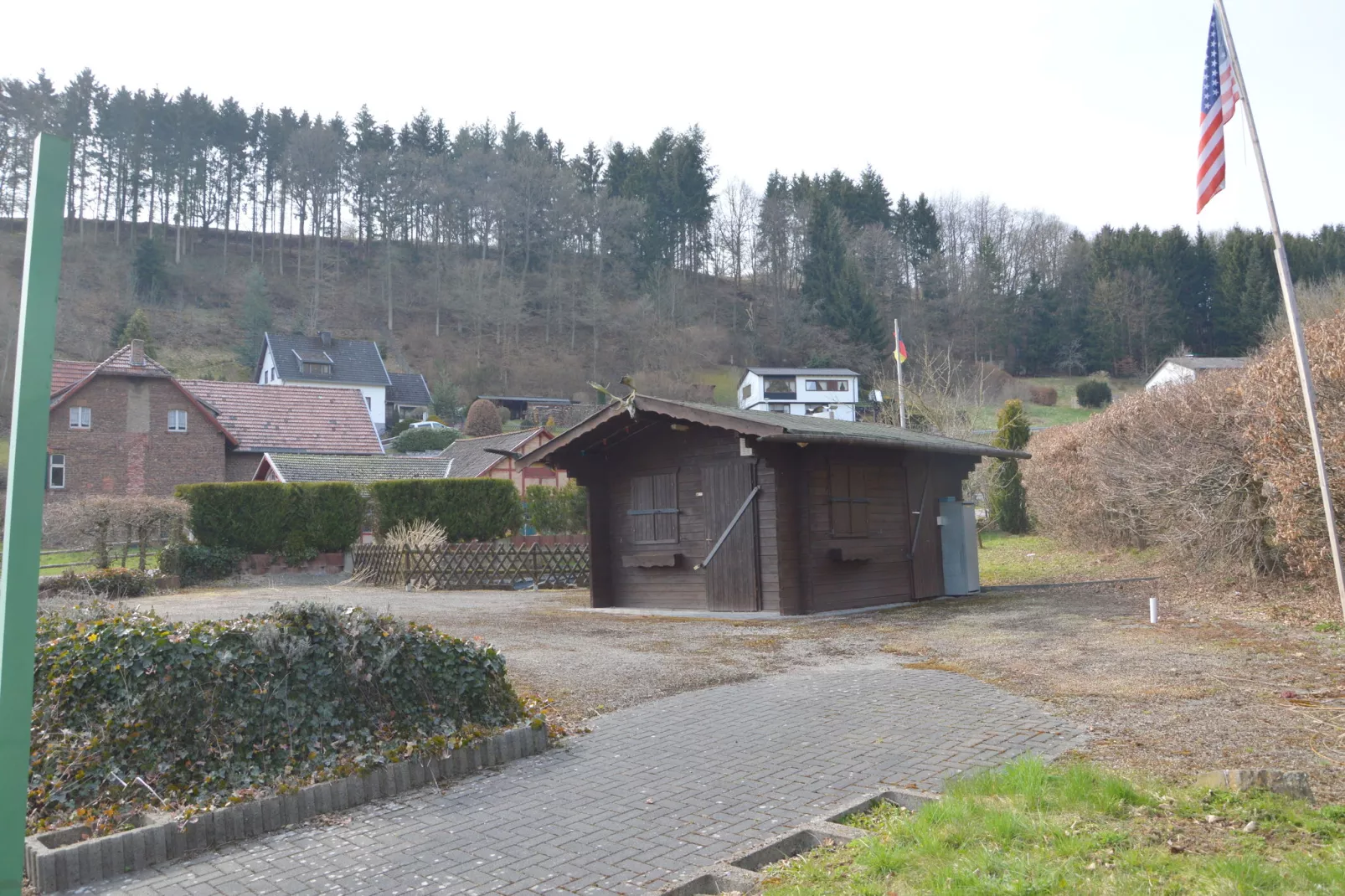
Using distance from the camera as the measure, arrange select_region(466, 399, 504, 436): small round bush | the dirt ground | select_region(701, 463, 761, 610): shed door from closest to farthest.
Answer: the dirt ground
select_region(701, 463, 761, 610): shed door
select_region(466, 399, 504, 436): small round bush

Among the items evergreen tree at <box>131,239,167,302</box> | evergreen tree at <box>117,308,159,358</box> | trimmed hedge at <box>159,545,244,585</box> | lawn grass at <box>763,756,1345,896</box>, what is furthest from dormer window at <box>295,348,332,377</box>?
lawn grass at <box>763,756,1345,896</box>

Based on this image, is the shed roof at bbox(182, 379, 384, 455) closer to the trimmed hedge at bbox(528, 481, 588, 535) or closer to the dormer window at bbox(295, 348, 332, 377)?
the trimmed hedge at bbox(528, 481, 588, 535)

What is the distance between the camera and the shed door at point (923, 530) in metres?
16.8

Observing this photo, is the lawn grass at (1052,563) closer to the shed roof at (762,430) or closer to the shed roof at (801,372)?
the shed roof at (762,430)

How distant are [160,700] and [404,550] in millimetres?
18098

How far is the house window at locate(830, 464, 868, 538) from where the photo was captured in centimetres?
1518

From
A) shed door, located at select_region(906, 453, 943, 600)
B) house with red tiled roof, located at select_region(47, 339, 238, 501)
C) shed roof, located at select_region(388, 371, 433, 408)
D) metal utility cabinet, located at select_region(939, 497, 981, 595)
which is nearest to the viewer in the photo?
shed door, located at select_region(906, 453, 943, 600)

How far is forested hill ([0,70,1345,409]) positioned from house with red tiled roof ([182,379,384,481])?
72.3 ft

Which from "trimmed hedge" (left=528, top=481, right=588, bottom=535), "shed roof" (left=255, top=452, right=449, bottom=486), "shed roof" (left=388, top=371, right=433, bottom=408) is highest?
"shed roof" (left=388, top=371, right=433, bottom=408)

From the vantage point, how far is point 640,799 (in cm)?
536

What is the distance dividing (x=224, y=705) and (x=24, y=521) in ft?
12.2

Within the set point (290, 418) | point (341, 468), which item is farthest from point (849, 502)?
point (290, 418)

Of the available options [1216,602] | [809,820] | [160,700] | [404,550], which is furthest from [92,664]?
[404,550]

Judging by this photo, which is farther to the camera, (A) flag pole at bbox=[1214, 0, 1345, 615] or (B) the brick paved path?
(A) flag pole at bbox=[1214, 0, 1345, 615]
